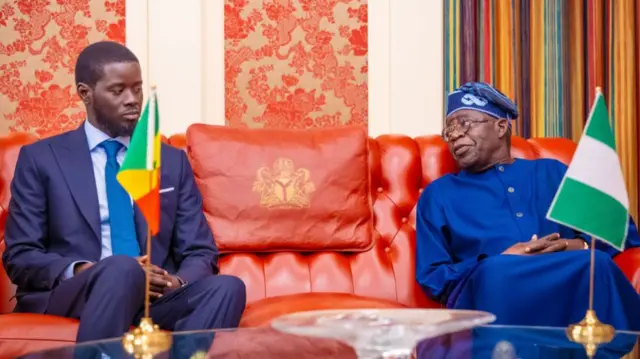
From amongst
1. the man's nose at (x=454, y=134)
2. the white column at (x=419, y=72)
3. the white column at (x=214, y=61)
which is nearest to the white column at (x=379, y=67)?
the white column at (x=419, y=72)

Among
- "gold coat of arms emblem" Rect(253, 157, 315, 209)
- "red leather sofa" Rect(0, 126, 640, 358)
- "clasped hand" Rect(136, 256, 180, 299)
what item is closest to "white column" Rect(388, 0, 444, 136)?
"red leather sofa" Rect(0, 126, 640, 358)

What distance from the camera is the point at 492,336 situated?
2.08 m

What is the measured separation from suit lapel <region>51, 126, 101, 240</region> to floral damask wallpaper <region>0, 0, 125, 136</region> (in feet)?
3.28

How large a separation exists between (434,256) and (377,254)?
0.19m

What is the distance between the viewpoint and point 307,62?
4055mm

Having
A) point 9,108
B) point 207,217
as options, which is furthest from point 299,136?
point 9,108

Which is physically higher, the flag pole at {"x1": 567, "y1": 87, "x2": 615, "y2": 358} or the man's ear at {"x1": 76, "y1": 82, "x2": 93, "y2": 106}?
the man's ear at {"x1": 76, "y1": 82, "x2": 93, "y2": 106}

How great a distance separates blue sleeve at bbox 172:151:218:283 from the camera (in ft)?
9.60

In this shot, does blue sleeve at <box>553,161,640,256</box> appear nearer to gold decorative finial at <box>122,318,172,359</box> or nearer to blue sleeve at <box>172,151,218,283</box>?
blue sleeve at <box>172,151,218,283</box>

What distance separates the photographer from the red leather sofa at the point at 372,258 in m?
2.99

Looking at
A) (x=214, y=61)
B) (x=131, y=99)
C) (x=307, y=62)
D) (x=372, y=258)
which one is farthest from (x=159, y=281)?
(x=307, y=62)

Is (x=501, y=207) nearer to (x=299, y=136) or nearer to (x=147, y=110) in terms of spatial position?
(x=299, y=136)

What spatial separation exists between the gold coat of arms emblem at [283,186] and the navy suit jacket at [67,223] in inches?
8.7

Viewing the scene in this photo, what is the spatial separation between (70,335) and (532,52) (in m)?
2.14
